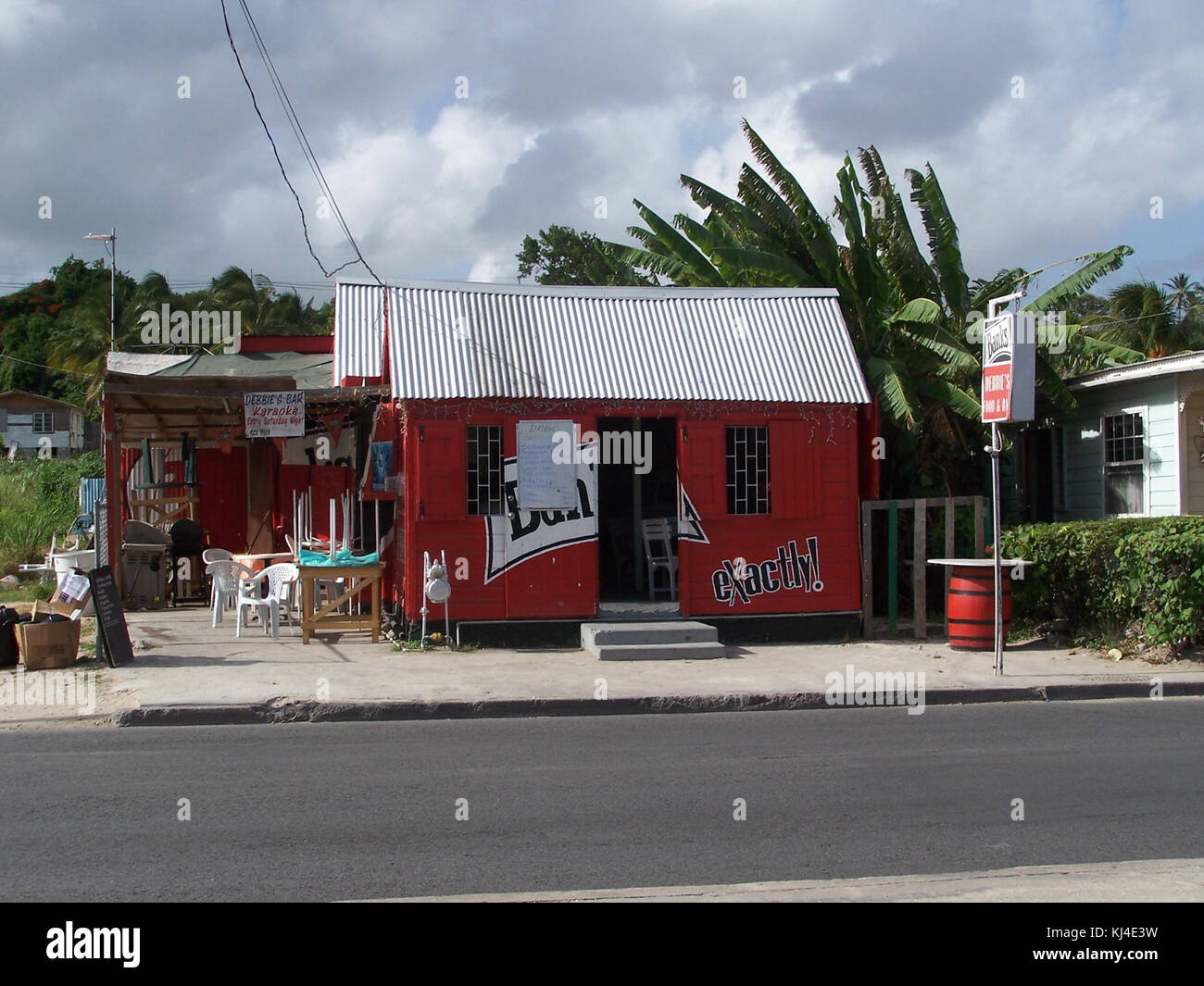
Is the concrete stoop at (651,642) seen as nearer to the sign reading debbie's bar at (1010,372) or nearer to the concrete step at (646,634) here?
the concrete step at (646,634)

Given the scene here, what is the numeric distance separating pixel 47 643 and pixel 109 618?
61cm

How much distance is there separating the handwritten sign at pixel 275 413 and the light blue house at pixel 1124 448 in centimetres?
1030

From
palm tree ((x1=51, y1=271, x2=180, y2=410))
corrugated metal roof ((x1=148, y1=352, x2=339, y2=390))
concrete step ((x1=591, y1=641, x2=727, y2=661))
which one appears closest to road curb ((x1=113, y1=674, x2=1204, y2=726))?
concrete step ((x1=591, y1=641, x2=727, y2=661))

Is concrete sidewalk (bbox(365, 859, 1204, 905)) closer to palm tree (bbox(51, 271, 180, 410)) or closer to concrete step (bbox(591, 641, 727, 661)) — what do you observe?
concrete step (bbox(591, 641, 727, 661))

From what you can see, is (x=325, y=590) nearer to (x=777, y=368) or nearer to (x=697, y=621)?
(x=697, y=621)

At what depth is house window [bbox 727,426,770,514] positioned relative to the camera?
46.6ft

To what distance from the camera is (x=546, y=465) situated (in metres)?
13.5

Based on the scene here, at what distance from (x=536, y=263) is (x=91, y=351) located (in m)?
17.7

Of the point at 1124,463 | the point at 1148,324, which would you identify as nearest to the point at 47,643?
the point at 1124,463

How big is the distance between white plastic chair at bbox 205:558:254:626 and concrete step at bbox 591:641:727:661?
5.06m

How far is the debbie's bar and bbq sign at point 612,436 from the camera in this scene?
13.4m

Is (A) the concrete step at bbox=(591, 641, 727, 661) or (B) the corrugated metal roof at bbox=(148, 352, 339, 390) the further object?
(B) the corrugated metal roof at bbox=(148, 352, 339, 390)

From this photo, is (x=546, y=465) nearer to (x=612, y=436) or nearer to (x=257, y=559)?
(x=612, y=436)
